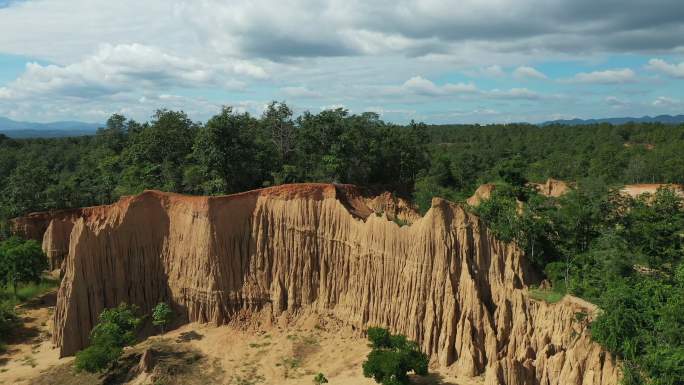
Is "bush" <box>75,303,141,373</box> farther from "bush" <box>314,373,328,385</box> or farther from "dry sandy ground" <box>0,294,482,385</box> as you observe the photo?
"bush" <box>314,373,328,385</box>

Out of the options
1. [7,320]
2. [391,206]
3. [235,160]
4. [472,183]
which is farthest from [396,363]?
[472,183]

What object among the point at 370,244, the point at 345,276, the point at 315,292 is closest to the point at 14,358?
the point at 315,292

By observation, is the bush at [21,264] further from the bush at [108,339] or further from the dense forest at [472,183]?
the bush at [108,339]

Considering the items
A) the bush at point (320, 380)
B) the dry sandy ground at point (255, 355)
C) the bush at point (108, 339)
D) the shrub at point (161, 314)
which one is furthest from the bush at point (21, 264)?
the bush at point (320, 380)

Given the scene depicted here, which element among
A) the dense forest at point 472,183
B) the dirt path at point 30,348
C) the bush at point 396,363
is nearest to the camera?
the dense forest at point 472,183

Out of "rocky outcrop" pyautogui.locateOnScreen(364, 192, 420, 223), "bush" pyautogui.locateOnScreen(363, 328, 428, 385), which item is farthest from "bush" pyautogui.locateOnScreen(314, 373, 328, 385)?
"rocky outcrop" pyautogui.locateOnScreen(364, 192, 420, 223)

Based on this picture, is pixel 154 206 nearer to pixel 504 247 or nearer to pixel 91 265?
pixel 91 265

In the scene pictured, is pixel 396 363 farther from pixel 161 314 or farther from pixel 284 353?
pixel 161 314
